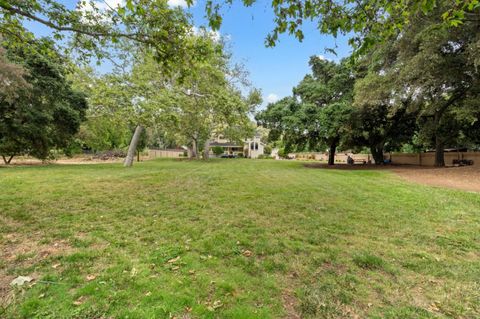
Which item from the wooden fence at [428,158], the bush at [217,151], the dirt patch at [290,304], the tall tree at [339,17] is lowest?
the dirt patch at [290,304]

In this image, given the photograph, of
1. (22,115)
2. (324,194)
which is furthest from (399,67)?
(22,115)

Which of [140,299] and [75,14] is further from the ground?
[75,14]

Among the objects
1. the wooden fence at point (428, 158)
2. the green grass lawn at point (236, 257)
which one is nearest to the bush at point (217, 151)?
the wooden fence at point (428, 158)

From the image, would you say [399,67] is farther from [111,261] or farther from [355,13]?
[111,261]

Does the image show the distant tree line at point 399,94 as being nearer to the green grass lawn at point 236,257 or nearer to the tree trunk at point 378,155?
the tree trunk at point 378,155

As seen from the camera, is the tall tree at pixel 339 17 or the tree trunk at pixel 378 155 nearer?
the tall tree at pixel 339 17

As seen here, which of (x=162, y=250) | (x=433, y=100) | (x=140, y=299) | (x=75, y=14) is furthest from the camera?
(x=433, y=100)

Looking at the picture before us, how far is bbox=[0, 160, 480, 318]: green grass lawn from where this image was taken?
2.22 m

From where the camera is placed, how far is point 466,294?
247 centimetres

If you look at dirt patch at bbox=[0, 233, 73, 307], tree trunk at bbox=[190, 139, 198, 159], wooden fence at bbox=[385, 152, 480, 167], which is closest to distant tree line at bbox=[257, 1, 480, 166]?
wooden fence at bbox=[385, 152, 480, 167]

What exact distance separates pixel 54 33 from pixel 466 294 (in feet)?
22.2

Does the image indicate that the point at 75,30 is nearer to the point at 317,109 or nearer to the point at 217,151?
the point at 317,109

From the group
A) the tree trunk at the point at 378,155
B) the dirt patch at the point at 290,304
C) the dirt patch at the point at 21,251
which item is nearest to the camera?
the dirt patch at the point at 290,304

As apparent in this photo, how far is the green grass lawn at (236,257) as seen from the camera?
7.29 feet
